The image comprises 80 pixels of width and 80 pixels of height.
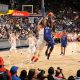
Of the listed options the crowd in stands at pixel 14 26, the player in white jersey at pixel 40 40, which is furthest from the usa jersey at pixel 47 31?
the crowd in stands at pixel 14 26

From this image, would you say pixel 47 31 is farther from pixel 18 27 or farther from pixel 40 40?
pixel 18 27

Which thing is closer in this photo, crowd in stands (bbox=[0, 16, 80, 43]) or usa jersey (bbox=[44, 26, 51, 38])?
usa jersey (bbox=[44, 26, 51, 38])

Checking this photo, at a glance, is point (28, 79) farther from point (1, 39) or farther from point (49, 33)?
point (1, 39)

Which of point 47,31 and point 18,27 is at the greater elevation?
point 47,31

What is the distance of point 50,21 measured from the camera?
64.7ft

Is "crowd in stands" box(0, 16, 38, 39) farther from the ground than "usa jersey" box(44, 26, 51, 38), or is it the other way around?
"usa jersey" box(44, 26, 51, 38)

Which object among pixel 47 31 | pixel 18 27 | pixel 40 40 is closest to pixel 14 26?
pixel 18 27

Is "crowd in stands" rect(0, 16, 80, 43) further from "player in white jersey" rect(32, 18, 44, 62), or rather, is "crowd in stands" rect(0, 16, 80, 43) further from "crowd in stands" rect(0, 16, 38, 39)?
"player in white jersey" rect(32, 18, 44, 62)

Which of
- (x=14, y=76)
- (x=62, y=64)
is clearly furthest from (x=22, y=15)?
(x=14, y=76)

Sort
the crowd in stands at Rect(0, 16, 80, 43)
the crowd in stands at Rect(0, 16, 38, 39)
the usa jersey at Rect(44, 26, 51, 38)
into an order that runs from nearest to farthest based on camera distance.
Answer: the usa jersey at Rect(44, 26, 51, 38), the crowd in stands at Rect(0, 16, 38, 39), the crowd in stands at Rect(0, 16, 80, 43)

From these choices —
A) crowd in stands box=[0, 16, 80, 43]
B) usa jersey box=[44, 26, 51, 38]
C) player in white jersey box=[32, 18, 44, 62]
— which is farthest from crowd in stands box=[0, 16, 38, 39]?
player in white jersey box=[32, 18, 44, 62]

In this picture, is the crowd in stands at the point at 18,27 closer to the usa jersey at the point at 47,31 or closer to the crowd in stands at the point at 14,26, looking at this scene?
the crowd in stands at the point at 14,26

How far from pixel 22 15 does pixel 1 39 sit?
728 centimetres

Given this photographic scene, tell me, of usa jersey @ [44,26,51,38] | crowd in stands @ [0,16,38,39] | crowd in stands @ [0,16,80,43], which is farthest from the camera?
crowd in stands @ [0,16,80,43]
